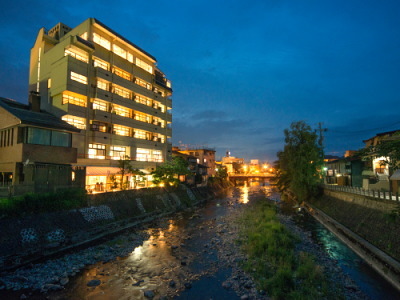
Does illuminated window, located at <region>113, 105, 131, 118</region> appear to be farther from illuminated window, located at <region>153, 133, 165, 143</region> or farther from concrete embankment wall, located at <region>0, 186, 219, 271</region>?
concrete embankment wall, located at <region>0, 186, 219, 271</region>

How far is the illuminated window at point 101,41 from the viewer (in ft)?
115

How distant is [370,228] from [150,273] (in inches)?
678

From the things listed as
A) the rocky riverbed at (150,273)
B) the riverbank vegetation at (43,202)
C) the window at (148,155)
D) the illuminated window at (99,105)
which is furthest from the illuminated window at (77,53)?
the rocky riverbed at (150,273)

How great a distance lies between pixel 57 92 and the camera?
30797mm

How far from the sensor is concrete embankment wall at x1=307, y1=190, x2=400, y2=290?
42.7 feet

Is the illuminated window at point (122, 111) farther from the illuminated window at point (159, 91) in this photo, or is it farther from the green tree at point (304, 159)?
the green tree at point (304, 159)

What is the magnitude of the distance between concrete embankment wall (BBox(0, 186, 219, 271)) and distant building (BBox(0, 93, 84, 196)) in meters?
3.31

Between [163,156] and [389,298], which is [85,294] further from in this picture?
[163,156]

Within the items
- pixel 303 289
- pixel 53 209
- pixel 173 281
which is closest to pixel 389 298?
pixel 303 289

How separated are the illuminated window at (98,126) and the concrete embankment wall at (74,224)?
39.7 ft

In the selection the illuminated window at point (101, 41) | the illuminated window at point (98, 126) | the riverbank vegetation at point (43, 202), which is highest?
the illuminated window at point (101, 41)

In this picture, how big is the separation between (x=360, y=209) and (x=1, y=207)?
3043 centimetres

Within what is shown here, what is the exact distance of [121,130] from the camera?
38.2m

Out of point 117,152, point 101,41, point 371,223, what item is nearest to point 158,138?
point 117,152
